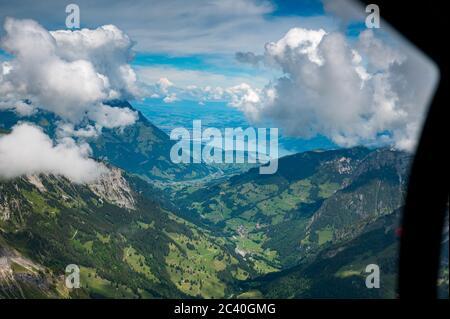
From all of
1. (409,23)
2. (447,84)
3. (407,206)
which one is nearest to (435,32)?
(409,23)

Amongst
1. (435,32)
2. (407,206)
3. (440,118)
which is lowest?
(407,206)

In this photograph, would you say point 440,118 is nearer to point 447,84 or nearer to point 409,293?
point 447,84
